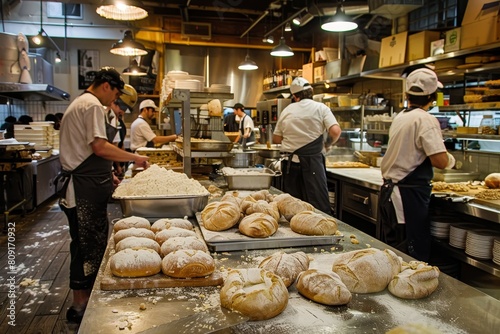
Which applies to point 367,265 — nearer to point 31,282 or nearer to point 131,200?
point 131,200

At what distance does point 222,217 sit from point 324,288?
0.76 meters

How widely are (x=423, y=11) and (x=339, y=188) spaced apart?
2.28 meters

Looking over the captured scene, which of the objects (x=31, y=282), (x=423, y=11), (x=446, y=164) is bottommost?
(x=31, y=282)

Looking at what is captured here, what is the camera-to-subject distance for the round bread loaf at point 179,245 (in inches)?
61.1

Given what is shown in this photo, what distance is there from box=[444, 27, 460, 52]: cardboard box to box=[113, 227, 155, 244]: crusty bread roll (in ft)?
11.2

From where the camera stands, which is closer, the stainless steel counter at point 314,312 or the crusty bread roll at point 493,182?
the stainless steel counter at point 314,312

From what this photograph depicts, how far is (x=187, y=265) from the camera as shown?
1.39 m

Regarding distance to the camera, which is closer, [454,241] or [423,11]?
[454,241]

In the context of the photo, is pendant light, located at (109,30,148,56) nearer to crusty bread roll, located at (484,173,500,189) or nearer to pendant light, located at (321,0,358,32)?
pendant light, located at (321,0,358,32)

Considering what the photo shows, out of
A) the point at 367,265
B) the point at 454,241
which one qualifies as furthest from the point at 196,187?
the point at 454,241

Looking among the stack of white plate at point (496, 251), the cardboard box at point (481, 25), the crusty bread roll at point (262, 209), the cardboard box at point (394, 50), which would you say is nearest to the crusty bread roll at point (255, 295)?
the crusty bread roll at point (262, 209)

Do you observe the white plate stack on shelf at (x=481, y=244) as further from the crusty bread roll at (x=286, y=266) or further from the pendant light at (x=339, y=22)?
the pendant light at (x=339, y=22)

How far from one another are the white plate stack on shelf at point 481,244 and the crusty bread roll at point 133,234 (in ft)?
7.11

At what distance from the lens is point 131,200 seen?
2.21m
